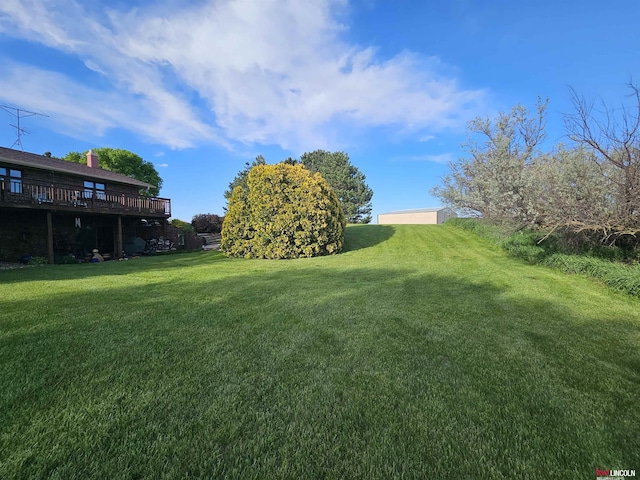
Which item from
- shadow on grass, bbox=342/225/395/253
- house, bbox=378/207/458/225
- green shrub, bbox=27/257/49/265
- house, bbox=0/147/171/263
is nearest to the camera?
house, bbox=0/147/171/263

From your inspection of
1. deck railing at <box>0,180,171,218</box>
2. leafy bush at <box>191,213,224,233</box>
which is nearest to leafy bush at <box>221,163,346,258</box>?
deck railing at <box>0,180,171,218</box>

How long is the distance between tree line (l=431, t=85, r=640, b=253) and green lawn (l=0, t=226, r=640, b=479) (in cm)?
259

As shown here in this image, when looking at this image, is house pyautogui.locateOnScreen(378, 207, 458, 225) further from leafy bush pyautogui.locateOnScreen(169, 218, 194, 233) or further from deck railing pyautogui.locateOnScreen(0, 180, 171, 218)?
deck railing pyautogui.locateOnScreen(0, 180, 171, 218)

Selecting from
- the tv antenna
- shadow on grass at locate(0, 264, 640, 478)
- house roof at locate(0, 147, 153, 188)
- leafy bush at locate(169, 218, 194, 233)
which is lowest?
shadow on grass at locate(0, 264, 640, 478)

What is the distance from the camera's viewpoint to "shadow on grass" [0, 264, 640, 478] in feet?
5.37

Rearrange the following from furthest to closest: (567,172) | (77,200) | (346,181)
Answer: (346,181) → (77,200) → (567,172)

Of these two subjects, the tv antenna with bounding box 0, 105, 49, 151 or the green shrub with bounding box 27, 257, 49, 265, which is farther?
the tv antenna with bounding box 0, 105, 49, 151

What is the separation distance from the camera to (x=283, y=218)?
12.8m

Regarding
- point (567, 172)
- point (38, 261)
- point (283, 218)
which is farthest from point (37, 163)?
point (567, 172)

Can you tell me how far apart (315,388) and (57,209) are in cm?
1423

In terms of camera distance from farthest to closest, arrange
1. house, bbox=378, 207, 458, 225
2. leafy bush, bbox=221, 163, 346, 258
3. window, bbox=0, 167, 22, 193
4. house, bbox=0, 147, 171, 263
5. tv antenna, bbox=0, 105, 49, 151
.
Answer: house, bbox=378, 207, 458, 225 < tv antenna, bbox=0, 105, 49, 151 < leafy bush, bbox=221, 163, 346, 258 < house, bbox=0, 147, 171, 263 < window, bbox=0, 167, 22, 193

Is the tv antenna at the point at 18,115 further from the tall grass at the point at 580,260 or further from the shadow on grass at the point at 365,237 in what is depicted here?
the tall grass at the point at 580,260

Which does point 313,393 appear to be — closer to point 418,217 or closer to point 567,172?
point 567,172

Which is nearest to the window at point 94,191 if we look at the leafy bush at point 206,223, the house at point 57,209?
the house at point 57,209
